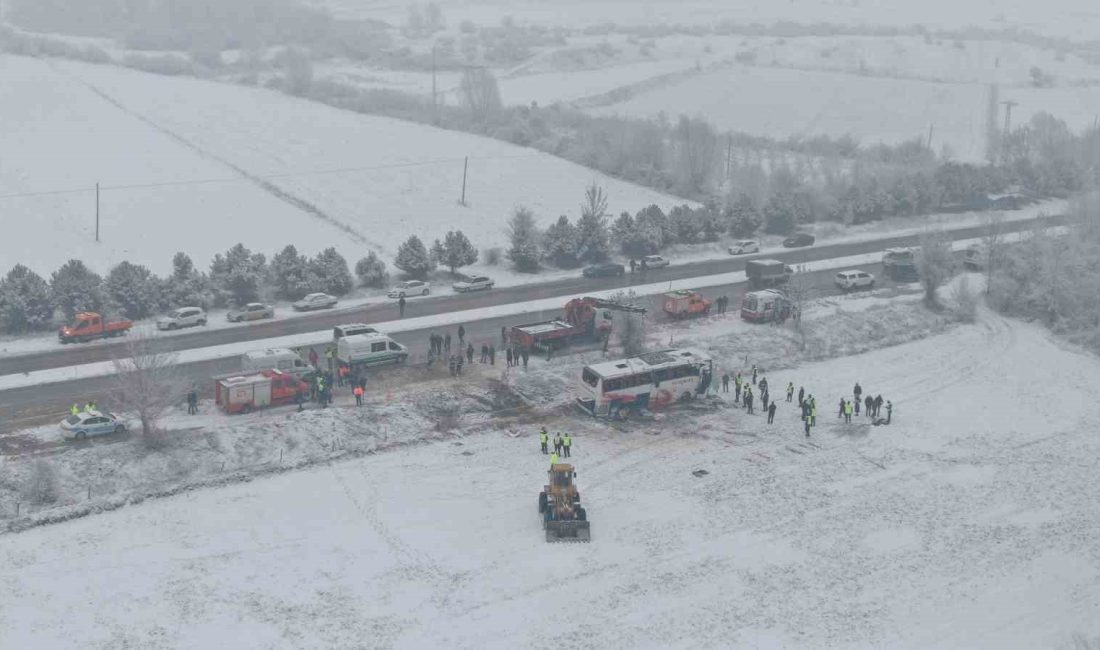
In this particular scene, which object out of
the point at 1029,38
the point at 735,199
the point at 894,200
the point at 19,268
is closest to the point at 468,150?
the point at 735,199

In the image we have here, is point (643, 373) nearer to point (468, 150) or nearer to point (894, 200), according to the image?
point (894, 200)

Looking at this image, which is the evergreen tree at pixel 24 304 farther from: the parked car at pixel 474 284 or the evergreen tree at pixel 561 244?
the evergreen tree at pixel 561 244

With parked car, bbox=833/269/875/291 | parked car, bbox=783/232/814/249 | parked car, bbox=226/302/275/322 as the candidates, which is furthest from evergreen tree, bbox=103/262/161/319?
parked car, bbox=783/232/814/249

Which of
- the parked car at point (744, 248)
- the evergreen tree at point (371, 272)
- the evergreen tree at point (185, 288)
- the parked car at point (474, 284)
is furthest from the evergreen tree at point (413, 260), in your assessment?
the parked car at point (744, 248)

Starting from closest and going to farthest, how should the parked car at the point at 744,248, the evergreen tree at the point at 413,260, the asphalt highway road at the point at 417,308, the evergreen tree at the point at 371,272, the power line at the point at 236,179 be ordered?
the asphalt highway road at the point at 417,308
the evergreen tree at the point at 371,272
the evergreen tree at the point at 413,260
the parked car at the point at 744,248
the power line at the point at 236,179

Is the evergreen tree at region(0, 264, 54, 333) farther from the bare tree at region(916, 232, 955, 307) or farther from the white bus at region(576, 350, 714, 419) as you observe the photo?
the bare tree at region(916, 232, 955, 307)

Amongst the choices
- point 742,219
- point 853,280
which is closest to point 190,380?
point 853,280
